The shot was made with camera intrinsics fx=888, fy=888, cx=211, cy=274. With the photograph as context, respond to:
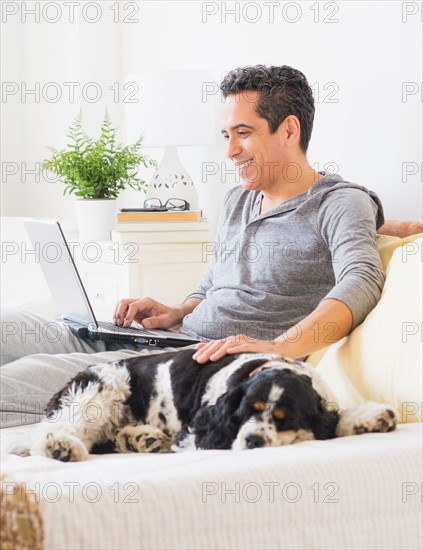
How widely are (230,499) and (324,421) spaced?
1.03ft

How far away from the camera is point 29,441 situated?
1.53 meters

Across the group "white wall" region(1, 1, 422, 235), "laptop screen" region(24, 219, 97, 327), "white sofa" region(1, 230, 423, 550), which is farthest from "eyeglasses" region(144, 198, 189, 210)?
"white sofa" region(1, 230, 423, 550)

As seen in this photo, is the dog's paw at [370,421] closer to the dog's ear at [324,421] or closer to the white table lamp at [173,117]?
the dog's ear at [324,421]

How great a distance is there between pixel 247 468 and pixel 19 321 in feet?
3.75

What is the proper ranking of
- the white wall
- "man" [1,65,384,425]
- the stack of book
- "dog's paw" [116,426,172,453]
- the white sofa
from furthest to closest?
the stack of book < the white wall < "man" [1,65,384,425] < "dog's paw" [116,426,172,453] < the white sofa

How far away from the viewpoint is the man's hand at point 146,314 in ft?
7.86

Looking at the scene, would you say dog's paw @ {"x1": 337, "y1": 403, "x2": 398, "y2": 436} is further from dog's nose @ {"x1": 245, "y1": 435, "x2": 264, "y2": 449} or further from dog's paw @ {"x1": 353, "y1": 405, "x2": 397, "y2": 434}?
dog's nose @ {"x1": 245, "y1": 435, "x2": 264, "y2": 449}

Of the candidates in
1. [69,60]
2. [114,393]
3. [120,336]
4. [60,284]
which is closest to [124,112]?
[69,60]

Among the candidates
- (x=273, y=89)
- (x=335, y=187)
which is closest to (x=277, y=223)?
(x=335, y=187)

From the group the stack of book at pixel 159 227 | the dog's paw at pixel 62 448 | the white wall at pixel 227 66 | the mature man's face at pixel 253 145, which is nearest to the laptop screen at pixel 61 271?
the mature man's face at pixel 253 145

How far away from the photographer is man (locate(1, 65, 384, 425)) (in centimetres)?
196

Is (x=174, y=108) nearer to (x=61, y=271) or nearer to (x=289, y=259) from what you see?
(x=61, y=271)

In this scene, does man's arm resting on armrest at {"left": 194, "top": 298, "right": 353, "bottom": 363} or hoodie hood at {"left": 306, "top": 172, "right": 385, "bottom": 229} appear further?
hoodie hood at {"left": 306, "top": 172, "right": 385, "bottom": 229}

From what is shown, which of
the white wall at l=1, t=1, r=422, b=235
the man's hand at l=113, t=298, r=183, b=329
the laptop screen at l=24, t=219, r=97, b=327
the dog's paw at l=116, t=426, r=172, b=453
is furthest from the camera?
the white wall at l=1, t=1, r=422, b=235
